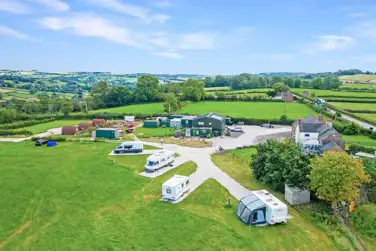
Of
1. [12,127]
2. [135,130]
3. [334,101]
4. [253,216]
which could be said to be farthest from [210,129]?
[334,101]

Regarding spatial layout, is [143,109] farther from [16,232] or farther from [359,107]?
[16,232]

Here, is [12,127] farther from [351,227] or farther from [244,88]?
[244,88]

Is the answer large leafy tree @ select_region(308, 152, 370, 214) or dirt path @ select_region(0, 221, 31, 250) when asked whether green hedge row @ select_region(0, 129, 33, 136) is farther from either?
large leafy tree @ select_region(308, 152, 370, 214)

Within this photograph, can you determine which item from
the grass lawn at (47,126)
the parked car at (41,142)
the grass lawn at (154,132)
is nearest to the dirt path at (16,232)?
the parked car at (41,142)

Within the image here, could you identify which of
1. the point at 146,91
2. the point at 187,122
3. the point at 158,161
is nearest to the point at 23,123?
the point at 187,122

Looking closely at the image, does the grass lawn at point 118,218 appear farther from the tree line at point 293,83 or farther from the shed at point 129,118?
the tree line at point 293,83
